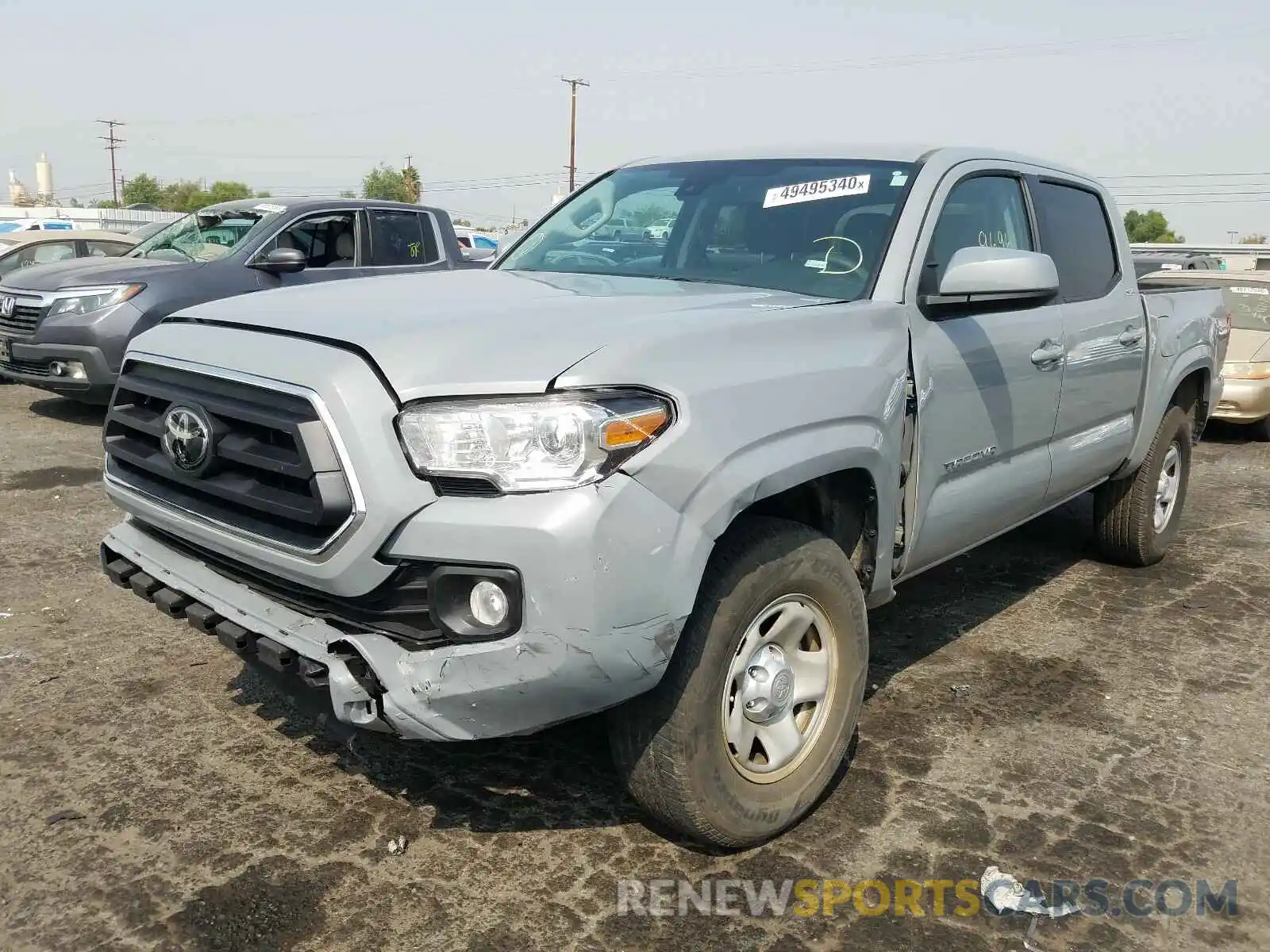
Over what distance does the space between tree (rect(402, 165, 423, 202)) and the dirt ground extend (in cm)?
8106

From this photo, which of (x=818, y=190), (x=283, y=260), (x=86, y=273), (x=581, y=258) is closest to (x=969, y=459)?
(x=818, y=190)

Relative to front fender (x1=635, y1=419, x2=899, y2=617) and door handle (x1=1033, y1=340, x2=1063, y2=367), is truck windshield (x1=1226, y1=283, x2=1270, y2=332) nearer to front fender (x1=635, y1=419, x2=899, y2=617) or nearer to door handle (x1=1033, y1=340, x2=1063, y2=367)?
door handle (x1=1033, y1=340, x2=1063, y2=367)

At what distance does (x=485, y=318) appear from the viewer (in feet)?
8.32

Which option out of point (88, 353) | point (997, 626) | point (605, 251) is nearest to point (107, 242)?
point (88, 353)

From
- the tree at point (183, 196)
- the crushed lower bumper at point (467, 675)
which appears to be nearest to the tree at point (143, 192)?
the tree at point (183, 196)

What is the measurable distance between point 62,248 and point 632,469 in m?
11.9

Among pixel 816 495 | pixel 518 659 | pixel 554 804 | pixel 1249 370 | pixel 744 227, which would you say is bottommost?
pixel 554 804

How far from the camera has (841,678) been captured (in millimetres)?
2922

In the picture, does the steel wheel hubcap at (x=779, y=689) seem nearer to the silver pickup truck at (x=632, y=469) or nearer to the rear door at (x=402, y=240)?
the silver pickup truck at (x=632, y=469)

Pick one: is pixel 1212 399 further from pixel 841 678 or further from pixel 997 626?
pixel 841 678

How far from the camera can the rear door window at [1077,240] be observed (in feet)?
13.9

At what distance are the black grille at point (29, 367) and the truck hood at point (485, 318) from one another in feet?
18.8

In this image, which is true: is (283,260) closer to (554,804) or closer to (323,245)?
(323,245)

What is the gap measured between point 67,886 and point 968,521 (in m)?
2.79
